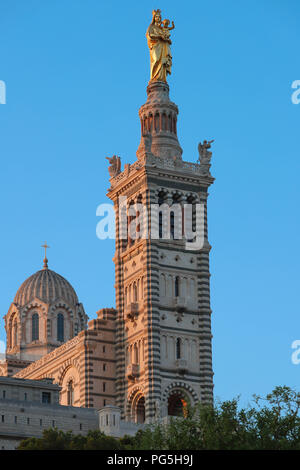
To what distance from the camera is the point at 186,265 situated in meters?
124

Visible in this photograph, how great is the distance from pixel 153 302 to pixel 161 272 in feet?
9.70

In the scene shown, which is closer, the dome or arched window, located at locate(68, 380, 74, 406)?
arched window, located at locate(68, 380, 74, 406)

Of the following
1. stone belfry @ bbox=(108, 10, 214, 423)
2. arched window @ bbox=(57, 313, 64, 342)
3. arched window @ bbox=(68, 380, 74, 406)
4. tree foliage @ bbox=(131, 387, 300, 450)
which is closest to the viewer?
tree foliage @ bbox=(131, 387, 300, 450)

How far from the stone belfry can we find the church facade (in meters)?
0.08

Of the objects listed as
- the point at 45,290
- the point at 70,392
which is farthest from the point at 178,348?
the point at 45,290

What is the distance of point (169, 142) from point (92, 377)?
20466 millimetres

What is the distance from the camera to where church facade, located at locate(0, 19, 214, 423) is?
120688mm

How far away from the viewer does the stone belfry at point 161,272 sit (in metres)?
121

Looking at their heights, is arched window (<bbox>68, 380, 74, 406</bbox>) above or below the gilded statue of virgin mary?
below

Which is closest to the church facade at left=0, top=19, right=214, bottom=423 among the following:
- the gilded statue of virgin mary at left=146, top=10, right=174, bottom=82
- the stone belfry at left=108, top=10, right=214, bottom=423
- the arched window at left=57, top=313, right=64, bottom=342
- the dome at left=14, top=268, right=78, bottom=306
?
the stone belfry at left=108, top=10, right=214, bottom=423

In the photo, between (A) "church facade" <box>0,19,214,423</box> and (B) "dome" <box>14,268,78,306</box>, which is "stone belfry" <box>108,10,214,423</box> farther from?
Result: (B) "dome" <box>14,268,78,306</box>

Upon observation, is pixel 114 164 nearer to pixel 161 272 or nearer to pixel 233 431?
pixel 161 272
